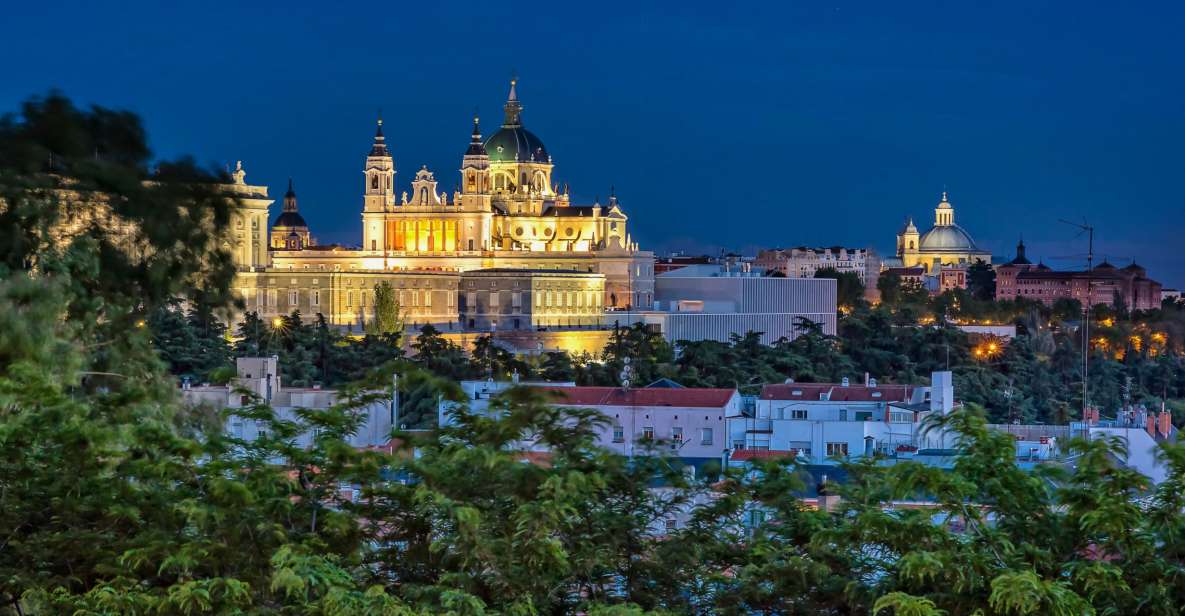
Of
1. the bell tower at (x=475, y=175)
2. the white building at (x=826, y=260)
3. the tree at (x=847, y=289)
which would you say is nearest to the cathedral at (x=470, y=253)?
the bell tower at (x=475, y=175)

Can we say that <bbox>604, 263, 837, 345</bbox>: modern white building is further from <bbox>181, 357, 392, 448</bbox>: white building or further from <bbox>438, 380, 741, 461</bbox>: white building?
<bbox>438, 380, 741, 461</bbox>: white building

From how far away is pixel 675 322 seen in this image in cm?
8319

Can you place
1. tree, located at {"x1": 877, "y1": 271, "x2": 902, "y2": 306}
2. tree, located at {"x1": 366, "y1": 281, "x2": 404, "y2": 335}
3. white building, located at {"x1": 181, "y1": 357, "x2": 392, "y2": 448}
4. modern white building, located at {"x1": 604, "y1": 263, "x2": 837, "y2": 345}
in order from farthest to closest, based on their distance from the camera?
tree, located at {"x1": 877, "y1": 271, "x2": 902, "y2": 306}
modern white building, located at {"x1": 604, "y1": 263, "x2": 837, "y2": 345}
tree, located at {"x1": 366, "y1": 281, "x2": 404, "y2": 335}
white building, located at {"x1": 181, "y1": 357, "x2": 392, "y2": 448}

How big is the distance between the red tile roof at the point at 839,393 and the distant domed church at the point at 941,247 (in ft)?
383

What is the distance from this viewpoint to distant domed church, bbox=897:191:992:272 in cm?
15625

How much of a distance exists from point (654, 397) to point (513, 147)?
6521 centimetres

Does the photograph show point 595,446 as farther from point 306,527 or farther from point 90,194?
point 90,194

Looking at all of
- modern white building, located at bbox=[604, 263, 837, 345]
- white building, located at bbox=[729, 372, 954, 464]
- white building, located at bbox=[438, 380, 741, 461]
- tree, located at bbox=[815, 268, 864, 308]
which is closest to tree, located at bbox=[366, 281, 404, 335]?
modern white building, located at bbox=[604, 263, 837, 345]

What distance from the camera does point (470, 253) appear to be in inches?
3529

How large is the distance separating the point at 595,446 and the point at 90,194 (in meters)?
3.19

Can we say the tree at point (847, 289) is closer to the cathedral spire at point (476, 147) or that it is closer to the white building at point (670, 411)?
the cathedral spire at point (476, 147)

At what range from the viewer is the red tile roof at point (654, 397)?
3366 centimetres

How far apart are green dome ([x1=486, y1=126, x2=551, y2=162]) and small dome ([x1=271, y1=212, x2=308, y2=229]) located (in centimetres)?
1100

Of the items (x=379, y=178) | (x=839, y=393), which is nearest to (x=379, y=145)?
(x=379, y=178)
